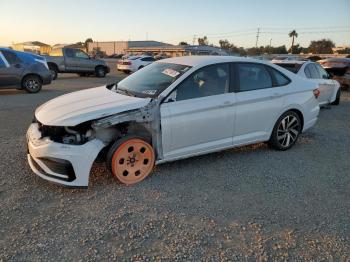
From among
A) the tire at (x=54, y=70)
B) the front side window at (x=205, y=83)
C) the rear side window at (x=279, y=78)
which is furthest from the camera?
the tire at (x=54, y=70)

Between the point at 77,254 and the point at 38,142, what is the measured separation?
5.40ft

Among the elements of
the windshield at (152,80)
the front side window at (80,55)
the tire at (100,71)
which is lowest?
the tire at (100,71)

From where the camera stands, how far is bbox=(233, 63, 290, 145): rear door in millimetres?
5117

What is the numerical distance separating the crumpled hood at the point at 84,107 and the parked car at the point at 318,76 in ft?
20.1

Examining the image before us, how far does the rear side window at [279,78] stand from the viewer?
18.5ft

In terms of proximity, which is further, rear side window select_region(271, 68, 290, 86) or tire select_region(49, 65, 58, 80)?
tire select_region(49, 65, 58, 80)

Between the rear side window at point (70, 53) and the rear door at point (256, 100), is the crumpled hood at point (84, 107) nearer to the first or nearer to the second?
the rear door at point (256, 100)

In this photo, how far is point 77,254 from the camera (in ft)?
9.55

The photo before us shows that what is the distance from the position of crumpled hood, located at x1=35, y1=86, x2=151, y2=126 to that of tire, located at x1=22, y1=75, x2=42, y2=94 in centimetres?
809

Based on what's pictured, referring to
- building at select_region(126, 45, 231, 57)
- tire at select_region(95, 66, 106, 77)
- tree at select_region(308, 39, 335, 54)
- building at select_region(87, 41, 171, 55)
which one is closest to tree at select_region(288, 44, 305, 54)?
tree at select_region(308, 39, 335, 54)

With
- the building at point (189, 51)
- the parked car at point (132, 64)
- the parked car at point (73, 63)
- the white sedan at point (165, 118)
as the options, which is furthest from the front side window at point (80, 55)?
the building at point (189, 51)

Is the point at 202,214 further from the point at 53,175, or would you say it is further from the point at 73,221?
the point at 53,175

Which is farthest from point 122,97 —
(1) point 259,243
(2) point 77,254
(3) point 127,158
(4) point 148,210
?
(1) point 259,243

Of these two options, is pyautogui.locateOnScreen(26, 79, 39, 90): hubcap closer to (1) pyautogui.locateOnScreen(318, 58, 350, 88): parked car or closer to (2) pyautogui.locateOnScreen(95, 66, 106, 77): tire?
(2) pyautogui.locateOnScreen(95, 66, 106, 77): tire
